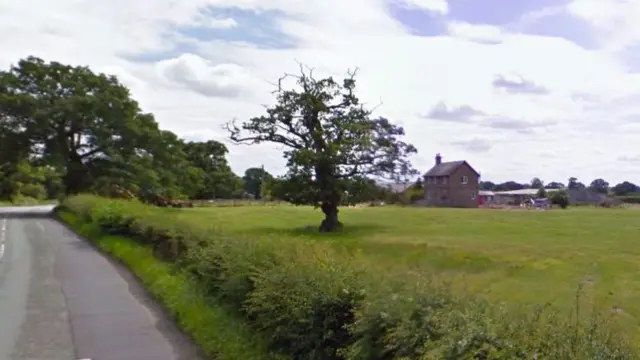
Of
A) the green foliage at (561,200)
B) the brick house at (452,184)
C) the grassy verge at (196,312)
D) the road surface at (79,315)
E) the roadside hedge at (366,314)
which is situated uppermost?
the brick house at (452,184)

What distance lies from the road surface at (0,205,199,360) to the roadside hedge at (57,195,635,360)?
1.26 m

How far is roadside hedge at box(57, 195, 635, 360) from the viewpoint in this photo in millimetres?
5031

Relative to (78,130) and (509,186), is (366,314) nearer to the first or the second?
(78,130)

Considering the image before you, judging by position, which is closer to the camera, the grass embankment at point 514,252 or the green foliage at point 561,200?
the grass embankment at point 514,252

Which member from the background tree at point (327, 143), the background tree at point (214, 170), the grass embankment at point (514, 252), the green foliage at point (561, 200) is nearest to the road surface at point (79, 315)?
the grass embankment at point (514, 252)

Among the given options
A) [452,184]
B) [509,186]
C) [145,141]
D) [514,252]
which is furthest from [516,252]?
[509,186]

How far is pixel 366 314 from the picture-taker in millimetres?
6566

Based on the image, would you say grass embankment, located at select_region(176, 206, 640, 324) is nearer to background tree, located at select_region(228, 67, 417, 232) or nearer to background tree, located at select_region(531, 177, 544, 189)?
background tree, located at select_region(228, 67, 417, 232)

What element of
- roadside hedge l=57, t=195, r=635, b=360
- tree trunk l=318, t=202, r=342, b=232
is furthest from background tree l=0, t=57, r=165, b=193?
roadside hedge l=57, t=195, r=635, b=360

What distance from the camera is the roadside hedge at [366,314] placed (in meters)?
5.03

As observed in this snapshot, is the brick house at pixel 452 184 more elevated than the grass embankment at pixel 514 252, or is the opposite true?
the brick house at pixel 452 184

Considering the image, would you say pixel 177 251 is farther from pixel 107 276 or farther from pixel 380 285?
pixel 380 285

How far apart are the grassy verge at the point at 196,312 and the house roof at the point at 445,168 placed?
77.4 m

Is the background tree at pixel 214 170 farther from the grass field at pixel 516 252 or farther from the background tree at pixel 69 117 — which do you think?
the grass field at pixel 516 252
